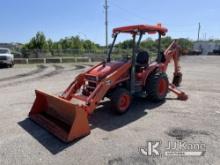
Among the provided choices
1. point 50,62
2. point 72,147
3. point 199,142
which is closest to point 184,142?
point 199,142

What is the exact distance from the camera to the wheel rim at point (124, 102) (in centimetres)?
630

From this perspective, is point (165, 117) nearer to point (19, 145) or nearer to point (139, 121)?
point (139, 121)

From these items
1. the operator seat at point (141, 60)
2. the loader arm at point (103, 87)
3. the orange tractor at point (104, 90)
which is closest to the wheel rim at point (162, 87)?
the orange tractor at point (104, 90)

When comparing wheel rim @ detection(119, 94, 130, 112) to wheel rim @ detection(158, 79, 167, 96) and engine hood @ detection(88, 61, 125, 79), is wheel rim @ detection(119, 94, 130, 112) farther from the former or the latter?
wheel rim @ detection(158, 79, 167, 96)

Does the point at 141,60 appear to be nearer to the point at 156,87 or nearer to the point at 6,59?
the point at 156,87

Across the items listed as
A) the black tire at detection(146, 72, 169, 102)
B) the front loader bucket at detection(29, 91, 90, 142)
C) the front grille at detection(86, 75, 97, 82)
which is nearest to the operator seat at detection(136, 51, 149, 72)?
the black tire at detection(146, 72, 169, 102)

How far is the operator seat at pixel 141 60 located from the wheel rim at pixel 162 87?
2.42ft

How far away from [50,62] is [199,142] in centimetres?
2261

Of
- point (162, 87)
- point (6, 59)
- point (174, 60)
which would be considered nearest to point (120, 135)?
point (162, 87)

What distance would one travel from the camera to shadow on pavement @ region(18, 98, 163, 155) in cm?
470

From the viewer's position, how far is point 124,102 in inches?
253

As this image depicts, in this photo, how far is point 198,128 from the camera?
5434mm

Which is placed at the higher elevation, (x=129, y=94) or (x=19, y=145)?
(x=129, y=94)

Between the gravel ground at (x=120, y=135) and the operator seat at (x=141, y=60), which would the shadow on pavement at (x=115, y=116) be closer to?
the gravel ground at (x=120, y=135)
